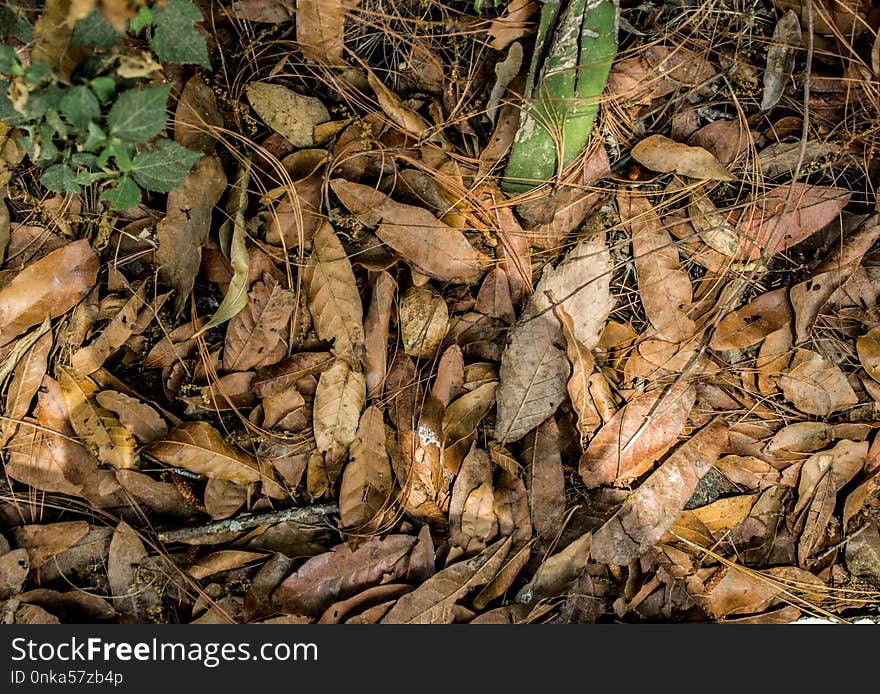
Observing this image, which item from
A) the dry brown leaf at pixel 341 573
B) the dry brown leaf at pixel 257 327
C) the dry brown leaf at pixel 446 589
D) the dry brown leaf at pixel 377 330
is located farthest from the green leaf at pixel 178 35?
the dry brown leaf at pixel 446 589

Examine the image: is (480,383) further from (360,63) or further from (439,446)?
(360,63)

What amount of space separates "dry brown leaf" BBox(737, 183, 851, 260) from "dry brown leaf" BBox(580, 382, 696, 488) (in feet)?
1.84

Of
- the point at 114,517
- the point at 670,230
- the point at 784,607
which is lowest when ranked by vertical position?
the point at 784,607

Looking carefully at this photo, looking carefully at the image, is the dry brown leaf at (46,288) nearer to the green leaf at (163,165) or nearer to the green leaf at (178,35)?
the green leaf at (163,165)

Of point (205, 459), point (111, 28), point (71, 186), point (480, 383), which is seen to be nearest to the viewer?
point (111, 28)

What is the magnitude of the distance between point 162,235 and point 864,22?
90.8 inches

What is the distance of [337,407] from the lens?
198cm

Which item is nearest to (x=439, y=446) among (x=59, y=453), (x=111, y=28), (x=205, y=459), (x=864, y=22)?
(x=205, y=459)

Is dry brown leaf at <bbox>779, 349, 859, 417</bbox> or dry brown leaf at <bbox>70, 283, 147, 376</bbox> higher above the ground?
dry brown leaf at <bbox>70, 283, 147, 376</bbox>

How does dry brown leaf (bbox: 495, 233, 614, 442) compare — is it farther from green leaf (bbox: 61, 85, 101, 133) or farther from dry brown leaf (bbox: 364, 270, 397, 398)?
green leaf (bbox: 61, 85, 101, 133)

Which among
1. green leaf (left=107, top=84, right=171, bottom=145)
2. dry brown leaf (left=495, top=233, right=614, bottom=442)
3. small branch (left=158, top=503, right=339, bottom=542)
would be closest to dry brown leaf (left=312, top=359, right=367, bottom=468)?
small branch (left=158, top=503, right=339, bottom=542)

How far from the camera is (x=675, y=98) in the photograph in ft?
6.94

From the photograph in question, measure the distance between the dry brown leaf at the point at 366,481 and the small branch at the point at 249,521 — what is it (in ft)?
0.23

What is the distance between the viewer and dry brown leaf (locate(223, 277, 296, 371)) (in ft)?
6.43
